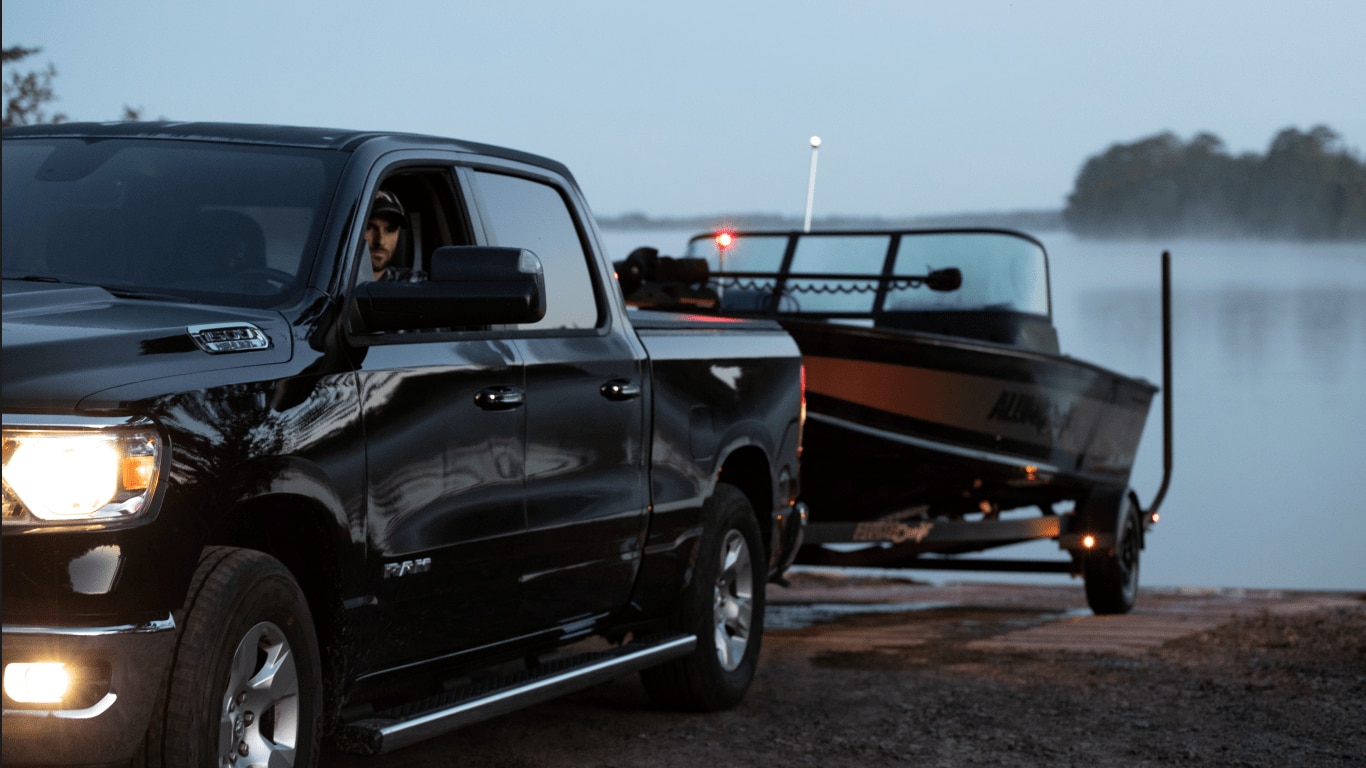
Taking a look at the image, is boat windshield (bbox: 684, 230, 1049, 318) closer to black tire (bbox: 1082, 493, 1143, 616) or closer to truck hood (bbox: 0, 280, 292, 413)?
black tire (bbox: 1082, 493, 1143, 616)

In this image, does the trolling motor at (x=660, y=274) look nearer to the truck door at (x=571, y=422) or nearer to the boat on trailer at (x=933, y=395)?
the boat on trailer at (x=933, y=395)

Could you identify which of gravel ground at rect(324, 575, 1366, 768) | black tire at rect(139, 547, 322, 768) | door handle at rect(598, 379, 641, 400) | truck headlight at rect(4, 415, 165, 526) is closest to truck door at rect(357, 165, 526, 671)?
black tire at rect(139, 547, 322, 768)

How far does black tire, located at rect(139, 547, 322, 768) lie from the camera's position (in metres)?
4.30

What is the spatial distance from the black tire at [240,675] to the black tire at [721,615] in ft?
9.00

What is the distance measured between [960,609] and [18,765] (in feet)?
35.6

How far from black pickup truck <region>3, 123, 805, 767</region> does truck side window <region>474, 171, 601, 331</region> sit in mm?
14

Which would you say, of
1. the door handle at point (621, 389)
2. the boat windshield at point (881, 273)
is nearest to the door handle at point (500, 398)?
the door handle at point (621, 389)

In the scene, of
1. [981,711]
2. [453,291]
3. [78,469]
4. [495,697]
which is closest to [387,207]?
[453,291]

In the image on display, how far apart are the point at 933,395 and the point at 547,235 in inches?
227

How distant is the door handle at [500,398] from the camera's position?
5.71 metres

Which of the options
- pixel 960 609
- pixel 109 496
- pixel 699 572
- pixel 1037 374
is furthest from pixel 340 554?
pixel 960 609

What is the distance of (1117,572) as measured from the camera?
13625mm

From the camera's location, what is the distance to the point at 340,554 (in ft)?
16.4

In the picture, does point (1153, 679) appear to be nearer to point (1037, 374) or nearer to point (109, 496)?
point (1037, 374)
